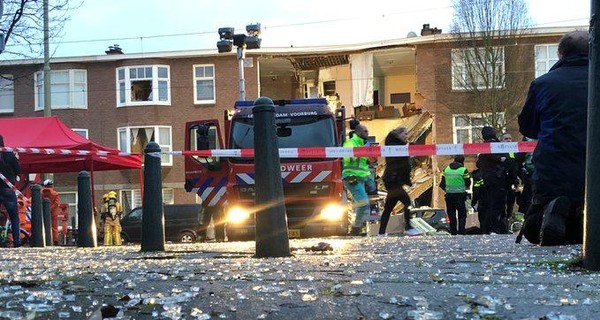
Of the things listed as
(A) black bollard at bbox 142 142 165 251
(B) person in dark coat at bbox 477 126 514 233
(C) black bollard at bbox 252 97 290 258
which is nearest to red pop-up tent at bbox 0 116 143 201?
(B) person in dark coat at bbox 477 126 514 233

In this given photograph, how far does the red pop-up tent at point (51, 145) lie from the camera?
17.6 meters

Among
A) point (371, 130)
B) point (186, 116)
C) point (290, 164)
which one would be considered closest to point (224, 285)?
point (290, 164)

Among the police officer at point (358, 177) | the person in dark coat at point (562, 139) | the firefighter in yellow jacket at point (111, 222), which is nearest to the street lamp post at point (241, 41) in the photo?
the firefighter in yellow jacket at point (111, 222)

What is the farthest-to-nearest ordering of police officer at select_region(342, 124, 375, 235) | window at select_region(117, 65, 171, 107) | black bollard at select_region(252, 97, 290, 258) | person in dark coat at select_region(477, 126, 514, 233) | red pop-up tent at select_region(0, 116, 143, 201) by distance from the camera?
window at select_region(117, 65, 171, 107) < red pop-up tent at select_region(0, 116, 143, 201) < police officer at select_region(342, 124, 375, 235) < person in dark coat at select_region(477, 126, 514, 233) < black bollard at select_region(252, 97, 290, 258)

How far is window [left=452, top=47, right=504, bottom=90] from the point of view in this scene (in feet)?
105

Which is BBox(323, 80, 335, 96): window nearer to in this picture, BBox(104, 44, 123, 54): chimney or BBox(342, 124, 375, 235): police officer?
BBox(104, 44, 123, 54): chimney

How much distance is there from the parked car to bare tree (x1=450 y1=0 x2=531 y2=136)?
14.1 meters

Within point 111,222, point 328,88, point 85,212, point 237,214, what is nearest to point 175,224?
Result: point 111,222

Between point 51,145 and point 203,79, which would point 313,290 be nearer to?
point 51,145

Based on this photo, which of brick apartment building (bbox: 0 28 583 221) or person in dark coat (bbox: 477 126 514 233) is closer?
person in dark coat (bbox: 477 126 514 233)

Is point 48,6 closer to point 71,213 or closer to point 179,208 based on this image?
point 179,208

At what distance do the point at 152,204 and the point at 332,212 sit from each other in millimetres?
5613

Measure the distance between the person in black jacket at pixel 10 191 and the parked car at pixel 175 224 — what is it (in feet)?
50.9

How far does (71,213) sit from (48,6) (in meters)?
23.4
